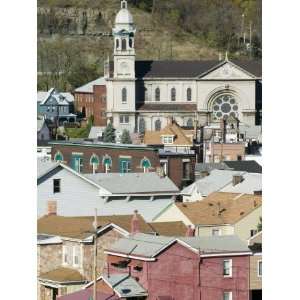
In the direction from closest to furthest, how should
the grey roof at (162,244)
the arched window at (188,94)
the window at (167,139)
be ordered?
the grey roof at (162,244)
the window at (167,139)
the arched window at (188,94)

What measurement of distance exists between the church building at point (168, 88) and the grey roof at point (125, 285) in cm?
1807

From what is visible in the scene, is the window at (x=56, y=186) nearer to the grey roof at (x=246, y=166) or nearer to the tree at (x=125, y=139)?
the grey roof at (x=246, y=166)

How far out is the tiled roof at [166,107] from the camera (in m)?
29.6

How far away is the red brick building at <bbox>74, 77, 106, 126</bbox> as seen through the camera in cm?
2972

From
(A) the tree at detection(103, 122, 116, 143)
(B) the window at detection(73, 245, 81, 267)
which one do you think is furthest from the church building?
(B) the window at detection(73, 245, 81, 267)

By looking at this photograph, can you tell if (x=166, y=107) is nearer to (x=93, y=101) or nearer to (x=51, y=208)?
(x=93, y=101)

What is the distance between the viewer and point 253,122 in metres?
26.9

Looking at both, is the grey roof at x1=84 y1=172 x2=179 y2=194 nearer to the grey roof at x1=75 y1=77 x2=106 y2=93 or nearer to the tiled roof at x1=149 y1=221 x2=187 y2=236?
the tiled roof at x1=149 y1=221 x2=187 y2=236

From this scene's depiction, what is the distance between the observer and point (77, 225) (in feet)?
37.5

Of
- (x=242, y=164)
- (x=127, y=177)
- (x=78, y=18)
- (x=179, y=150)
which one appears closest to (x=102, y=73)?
(x=78, y=18)

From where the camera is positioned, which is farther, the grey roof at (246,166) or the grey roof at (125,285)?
the grey roof at (246,166)

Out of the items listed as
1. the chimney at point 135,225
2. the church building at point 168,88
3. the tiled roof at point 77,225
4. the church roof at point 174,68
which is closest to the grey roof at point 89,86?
the church building at point 168,88

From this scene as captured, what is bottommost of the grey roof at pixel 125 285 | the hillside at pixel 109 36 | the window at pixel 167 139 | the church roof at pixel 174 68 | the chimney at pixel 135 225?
the grey roof at pixel 125 285

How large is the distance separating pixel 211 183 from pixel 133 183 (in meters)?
2.07
